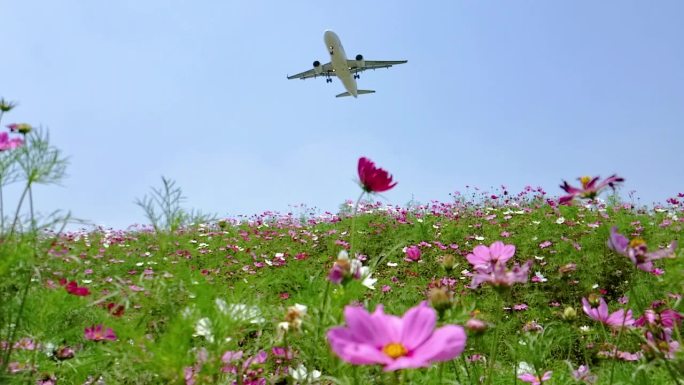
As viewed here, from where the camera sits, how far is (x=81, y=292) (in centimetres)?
149

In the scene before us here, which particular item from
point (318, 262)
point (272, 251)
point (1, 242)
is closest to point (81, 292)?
point (1, 242)

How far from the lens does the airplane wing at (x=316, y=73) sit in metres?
22.3

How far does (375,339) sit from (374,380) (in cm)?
73

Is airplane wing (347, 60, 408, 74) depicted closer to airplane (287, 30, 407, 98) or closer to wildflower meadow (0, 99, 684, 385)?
airplane (287, 30, 407, 98)

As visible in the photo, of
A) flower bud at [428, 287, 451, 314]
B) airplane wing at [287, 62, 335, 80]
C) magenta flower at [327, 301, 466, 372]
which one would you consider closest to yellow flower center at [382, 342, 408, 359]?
magenta flower at [327, 301, 466, 372]

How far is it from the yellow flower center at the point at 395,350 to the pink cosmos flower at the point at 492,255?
57 cm

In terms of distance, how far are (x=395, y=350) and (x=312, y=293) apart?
2.35 ft

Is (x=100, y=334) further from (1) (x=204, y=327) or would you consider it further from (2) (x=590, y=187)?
(2) (x=590, y=187)

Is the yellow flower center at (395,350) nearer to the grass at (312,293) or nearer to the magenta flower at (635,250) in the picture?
the grass at (312,293)

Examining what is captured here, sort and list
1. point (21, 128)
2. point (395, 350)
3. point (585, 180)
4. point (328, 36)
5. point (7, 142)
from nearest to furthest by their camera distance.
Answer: point (395, 350)
point (585, 180)
point (7, 142)
point (21, 128)
point (328, 36)

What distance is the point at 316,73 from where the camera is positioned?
74.4ft

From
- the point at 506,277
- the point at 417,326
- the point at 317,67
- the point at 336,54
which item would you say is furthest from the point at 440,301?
the point at 317,67

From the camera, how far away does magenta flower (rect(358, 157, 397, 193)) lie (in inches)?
49.1

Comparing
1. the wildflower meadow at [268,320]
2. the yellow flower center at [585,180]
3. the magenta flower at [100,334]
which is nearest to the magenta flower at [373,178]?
the wildflower meadow at [268,320]
